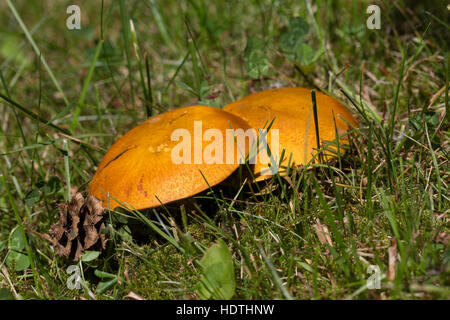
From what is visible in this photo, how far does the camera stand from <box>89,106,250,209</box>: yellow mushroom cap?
162 cm

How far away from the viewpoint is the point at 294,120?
1.86 m

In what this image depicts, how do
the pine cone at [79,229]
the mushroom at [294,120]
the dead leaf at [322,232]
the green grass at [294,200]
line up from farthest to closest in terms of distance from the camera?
the mushroom at [294,120], the pine cone at [79,229], the dead leaf at [322,232], the green grass at [294,200]

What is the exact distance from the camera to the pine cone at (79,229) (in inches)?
66.0

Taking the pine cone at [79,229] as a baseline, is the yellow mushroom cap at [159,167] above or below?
above

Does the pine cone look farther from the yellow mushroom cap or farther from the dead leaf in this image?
the dead leaf

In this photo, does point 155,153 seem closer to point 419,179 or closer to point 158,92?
point 419,179

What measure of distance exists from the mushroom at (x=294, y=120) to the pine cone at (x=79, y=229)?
0.77 metres

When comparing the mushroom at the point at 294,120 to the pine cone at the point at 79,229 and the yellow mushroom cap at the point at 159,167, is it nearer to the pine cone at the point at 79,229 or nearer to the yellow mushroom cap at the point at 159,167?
the yellow mushroom cap at the point at 159,167

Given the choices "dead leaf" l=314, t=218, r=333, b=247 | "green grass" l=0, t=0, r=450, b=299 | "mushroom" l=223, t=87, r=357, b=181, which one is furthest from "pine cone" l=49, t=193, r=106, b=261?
"dead leaf" l=314, t=218, r=333, b=247

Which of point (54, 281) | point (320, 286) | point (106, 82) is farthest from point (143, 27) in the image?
point (320, 286)

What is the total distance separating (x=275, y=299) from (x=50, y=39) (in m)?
3.90

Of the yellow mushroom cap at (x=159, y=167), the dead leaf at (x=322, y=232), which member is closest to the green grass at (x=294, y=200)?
the dead leaf at (x=322, y=232)

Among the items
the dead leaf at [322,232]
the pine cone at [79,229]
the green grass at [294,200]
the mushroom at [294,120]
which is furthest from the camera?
the mushroom at [294,120]

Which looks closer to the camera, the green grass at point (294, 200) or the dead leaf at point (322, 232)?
the green grass at point (294, 200)
